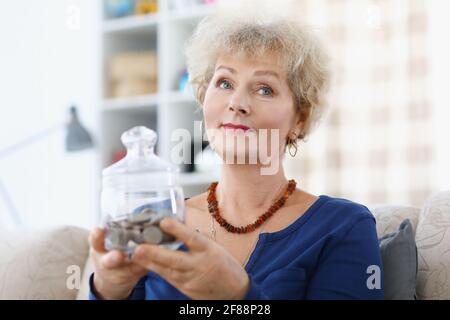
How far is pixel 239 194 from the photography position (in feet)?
4.37

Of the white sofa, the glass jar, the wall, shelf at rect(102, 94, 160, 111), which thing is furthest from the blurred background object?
the glass jar

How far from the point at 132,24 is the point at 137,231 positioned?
2.64 metres

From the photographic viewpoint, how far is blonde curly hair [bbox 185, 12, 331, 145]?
1277 mm

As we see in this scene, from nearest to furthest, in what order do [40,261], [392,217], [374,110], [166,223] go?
[166,223], [392,217], [40,261], [374,110]

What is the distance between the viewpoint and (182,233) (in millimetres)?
819

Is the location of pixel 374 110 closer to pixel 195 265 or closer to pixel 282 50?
pixel 282 50

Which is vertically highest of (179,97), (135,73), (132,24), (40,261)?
(132,24)

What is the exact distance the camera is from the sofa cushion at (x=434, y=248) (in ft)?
4.19

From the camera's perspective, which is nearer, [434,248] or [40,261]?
[434,248]

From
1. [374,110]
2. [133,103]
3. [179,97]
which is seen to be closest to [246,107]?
[374,110]

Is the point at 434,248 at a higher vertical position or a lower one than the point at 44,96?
lower

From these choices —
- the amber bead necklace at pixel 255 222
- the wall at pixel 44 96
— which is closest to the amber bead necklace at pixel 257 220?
the amber bead necklace at pixel 255 222

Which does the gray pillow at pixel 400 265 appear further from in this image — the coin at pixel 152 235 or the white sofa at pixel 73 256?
the coin at pixel 152 235
